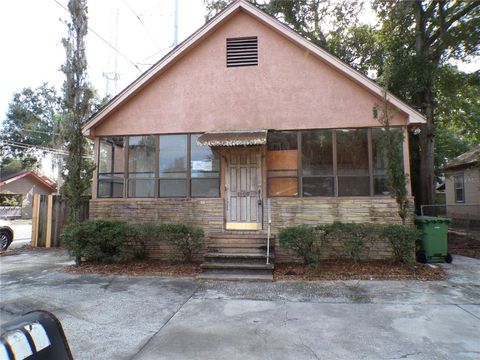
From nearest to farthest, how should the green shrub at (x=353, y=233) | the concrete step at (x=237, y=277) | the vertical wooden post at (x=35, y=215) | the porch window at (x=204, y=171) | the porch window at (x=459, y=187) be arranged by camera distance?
the concrete step at (x=237, y=277) < the green shrub at (x=353, y=233) < the porch window at (x=204, y=171) < the vertical wooden post at (x=35, y=215) < the porch window at (x=459, y=187)

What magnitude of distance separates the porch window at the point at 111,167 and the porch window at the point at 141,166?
0.98 ft

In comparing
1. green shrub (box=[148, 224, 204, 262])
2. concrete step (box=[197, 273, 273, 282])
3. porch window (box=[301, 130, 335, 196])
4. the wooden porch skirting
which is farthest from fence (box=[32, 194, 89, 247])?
porch window (box=[301, 130, 335, 196])

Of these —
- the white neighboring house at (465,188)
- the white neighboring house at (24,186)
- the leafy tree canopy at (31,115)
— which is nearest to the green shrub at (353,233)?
the white neighboring house at (465,188)

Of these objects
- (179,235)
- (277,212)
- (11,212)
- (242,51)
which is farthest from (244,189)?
(11,212)

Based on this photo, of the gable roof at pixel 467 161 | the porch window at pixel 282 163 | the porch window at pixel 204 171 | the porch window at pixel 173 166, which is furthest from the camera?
the gable roof at pixel 467 161

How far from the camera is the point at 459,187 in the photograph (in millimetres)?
19750

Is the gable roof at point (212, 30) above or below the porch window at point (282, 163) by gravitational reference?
above

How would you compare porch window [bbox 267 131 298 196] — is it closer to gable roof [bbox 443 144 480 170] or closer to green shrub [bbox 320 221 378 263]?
green shrub [bbox 320 221 378 263]

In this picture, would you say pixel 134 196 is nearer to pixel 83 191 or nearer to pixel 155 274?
pixel 83 191

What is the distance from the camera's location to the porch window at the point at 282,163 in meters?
9.51

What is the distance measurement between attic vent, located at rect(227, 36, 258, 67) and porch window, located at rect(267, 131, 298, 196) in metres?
2.40

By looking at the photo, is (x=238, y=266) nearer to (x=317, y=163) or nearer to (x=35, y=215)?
(x=317, y=163)

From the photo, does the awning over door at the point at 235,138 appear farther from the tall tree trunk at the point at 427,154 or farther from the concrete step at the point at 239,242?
the tall tree trunk at the point at 427,154

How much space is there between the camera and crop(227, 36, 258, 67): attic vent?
9906mm
